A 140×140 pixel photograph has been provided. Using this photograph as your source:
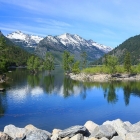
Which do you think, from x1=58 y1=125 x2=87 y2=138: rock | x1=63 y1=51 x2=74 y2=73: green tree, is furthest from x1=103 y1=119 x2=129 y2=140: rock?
x1=63 y1=51 x2=74 y2=73: green tree

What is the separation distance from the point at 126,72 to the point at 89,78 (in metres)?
30.3

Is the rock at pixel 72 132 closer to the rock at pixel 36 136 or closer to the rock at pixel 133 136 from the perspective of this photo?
the rock at pixel 36 136

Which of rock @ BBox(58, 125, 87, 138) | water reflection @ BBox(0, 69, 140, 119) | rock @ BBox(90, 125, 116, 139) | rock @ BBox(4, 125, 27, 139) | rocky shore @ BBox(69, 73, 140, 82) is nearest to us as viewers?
rock @ BBox(90, 125, 116, 139)

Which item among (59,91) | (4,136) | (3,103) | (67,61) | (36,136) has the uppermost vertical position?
(67,61)

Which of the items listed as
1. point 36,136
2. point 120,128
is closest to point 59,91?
point 120,128

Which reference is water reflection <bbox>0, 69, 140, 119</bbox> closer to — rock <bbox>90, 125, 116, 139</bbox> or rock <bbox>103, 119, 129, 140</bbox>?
rock <bbox>103, 119, 129, 140</bbox>

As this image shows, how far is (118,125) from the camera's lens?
32.5 meters

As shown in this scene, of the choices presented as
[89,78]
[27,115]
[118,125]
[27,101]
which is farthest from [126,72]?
[118,125]

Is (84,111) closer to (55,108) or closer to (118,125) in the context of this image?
(55,108)

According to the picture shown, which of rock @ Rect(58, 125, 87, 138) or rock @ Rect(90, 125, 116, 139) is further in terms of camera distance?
rock @ Rect(58, 125, 87, 138)

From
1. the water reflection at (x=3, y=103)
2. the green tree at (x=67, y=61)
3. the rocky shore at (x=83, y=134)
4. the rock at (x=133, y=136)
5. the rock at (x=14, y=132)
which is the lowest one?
the water reflection at (x=3, y=103)

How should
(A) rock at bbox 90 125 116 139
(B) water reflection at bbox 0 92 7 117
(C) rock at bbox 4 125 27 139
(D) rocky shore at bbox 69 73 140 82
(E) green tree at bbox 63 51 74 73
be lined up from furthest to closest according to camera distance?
(E) green tree at bbox 63 51 74 73, (D) rocky shore at bbox 69 73 140 82, (B) water reflection at bbox 0 92 7 117, (C) rock at bbox 4 125 27 139, (A) rock at bbox 90 125 116 139

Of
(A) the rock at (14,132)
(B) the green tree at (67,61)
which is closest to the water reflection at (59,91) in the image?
(A) the rock at (14,132)

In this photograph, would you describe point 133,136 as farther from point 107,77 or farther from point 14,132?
point 107,77
